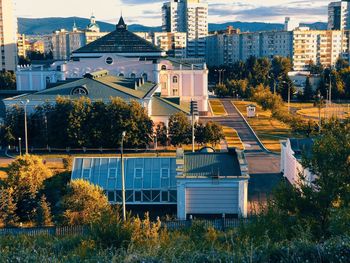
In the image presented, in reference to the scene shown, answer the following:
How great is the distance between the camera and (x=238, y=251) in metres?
7.54

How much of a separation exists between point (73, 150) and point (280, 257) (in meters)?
23.0

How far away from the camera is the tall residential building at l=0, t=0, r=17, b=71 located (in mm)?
72750

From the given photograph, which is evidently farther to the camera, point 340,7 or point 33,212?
point 340,7

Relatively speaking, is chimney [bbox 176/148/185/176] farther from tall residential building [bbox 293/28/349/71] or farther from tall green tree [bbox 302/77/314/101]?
tall residential building [bbox 293/28/349/71]

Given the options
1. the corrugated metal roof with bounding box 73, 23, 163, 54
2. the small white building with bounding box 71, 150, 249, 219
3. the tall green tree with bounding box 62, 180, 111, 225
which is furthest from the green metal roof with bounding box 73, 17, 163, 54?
the tall green tree with bounding box 62, 180, 111, 225

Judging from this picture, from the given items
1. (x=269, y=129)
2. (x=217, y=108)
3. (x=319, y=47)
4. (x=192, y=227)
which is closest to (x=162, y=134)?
(x=269, y=129)

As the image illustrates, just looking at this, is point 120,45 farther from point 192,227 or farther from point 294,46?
point 192,227

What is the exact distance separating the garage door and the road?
6543 mm

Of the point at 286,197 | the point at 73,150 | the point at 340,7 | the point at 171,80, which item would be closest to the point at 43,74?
the point at 171,80

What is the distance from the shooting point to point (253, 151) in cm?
2898

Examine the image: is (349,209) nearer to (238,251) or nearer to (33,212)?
(238,251)

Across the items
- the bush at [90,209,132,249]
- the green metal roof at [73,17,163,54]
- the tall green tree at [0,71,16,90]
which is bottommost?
the bush at [90,209,132,249]

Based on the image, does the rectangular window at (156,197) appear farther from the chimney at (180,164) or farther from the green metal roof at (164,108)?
the green metal roof at (164,108)

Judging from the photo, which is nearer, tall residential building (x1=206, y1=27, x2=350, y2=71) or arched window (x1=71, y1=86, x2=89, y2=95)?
arched window (x1=71, y1=86, x2=89, y2=95)
